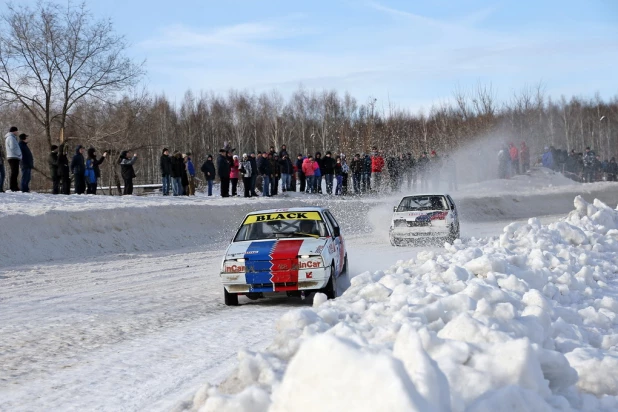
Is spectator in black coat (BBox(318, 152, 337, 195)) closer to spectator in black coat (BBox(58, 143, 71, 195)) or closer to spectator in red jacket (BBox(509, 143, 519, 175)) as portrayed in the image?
spectator in black coat (BBox(58, 143, 71, 195))

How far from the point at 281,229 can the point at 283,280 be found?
63.4 inches

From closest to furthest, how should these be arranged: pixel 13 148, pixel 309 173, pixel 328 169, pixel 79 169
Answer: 1. pixel 13 148
2. pixel 79 169
3. pixel 309 173
4. pixel 328 169

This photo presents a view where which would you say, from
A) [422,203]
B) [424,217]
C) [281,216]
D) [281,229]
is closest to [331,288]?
[281,229]

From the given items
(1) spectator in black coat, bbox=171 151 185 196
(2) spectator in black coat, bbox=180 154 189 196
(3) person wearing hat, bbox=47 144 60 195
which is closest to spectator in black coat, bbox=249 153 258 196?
(2) spectator in black coat, bbox=180 154 189 196

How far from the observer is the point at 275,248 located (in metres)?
10.0

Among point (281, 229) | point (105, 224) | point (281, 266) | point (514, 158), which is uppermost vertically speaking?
point (514, 158)

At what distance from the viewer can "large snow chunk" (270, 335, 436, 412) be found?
3.03 m

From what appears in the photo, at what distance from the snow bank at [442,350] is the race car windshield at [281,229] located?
6.80ft

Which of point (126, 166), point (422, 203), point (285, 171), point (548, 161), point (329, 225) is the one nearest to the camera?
point (329, 225)

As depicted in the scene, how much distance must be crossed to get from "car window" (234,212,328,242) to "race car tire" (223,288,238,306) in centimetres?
113

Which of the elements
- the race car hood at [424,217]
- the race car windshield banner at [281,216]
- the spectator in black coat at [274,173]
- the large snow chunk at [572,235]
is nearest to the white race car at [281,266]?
the race car windshield banner at [281,216]

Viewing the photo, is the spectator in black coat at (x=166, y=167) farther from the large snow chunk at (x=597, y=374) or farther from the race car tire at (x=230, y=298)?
the large snow chunk at (x=597, y=374)

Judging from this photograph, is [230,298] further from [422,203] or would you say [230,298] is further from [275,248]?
[422,203]

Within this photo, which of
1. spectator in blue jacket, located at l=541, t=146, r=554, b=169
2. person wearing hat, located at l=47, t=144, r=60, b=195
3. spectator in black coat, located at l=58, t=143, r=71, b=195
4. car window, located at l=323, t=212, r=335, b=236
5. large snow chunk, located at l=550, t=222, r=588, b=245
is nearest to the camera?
car window, located at l=323, t=212, r=335, b=236
